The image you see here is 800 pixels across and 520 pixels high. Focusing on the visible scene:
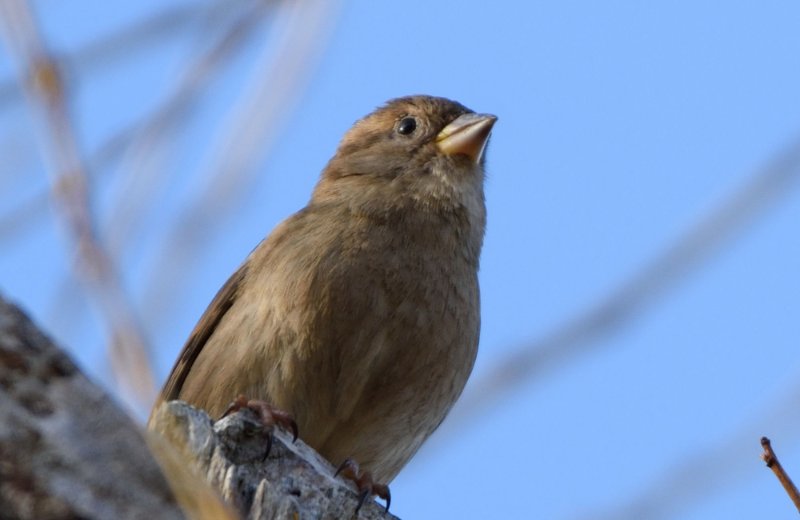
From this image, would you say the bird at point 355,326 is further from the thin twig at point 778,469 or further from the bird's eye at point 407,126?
the thin twig at point 778,469

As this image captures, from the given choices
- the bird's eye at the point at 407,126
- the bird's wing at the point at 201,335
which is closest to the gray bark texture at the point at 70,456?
the bird's wing at the point at 201,335

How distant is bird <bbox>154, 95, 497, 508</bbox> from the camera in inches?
173

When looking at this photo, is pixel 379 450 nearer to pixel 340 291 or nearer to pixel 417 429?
pixel 417 429

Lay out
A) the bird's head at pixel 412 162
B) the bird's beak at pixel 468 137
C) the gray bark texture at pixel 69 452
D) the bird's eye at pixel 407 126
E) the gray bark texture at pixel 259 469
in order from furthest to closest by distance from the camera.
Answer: the bird's eye at pixel 407 126 → the bird's beak at pixel 468 137 → the bird's head at pixel 412 162 → the gray bark texture at pixel 259 469 → the gray bark texture at pixel 69 452

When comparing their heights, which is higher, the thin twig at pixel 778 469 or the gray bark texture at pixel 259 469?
the gray bark texture at pixel 259 469

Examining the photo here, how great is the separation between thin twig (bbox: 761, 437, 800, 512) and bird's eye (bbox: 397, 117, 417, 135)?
362 centimetres

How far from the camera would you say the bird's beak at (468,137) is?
5508 mm

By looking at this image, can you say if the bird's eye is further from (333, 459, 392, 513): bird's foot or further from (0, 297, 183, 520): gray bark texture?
(0, 297, 183, 520): gray bark texture

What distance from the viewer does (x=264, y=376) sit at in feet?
14.3

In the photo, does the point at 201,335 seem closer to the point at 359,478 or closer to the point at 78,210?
the point at 359,478

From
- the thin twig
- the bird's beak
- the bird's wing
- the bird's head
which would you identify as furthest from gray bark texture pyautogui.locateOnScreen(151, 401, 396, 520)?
the bird's beak

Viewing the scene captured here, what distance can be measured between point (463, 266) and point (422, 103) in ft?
4.24

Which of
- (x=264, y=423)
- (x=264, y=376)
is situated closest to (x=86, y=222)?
(x=264, y=423)

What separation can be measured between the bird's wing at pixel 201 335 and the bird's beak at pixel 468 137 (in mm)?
1089
